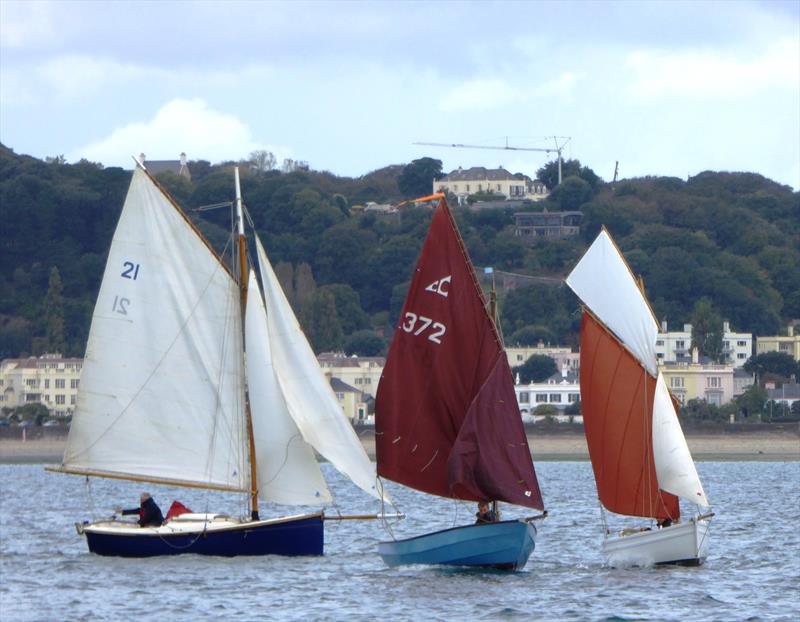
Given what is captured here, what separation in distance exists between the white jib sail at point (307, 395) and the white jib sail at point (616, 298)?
5.37m

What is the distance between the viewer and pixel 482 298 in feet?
129

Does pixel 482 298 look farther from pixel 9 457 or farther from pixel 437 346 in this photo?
pixel 9 457

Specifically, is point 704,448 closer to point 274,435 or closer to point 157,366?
point 157,366

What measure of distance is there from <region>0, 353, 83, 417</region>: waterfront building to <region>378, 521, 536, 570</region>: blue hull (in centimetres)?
14440

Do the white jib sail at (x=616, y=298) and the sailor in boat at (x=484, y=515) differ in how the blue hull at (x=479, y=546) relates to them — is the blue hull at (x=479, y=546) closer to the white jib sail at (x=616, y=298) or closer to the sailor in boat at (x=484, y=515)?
the sailor in boat at (x=484, y=515)

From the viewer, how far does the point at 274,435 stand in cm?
4191

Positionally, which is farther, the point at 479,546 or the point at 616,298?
the point at 616,298

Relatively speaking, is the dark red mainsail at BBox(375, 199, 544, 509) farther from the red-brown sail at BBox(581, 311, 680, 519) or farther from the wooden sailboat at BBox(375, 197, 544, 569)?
the red-brown sail at BBox(581, 311, 680, 519)

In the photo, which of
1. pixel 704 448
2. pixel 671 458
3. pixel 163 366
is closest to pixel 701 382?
pixel 704 448

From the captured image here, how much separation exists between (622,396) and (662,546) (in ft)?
10.3

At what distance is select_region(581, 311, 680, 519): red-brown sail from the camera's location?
1609 inches

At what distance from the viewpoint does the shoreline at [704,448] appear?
146125 mm

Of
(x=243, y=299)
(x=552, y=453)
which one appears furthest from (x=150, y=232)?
(x=552, y=453)

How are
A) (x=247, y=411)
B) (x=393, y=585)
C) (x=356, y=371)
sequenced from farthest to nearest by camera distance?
(x=356, y=371)
(x=247, y=411)
(x=393, y=585)
